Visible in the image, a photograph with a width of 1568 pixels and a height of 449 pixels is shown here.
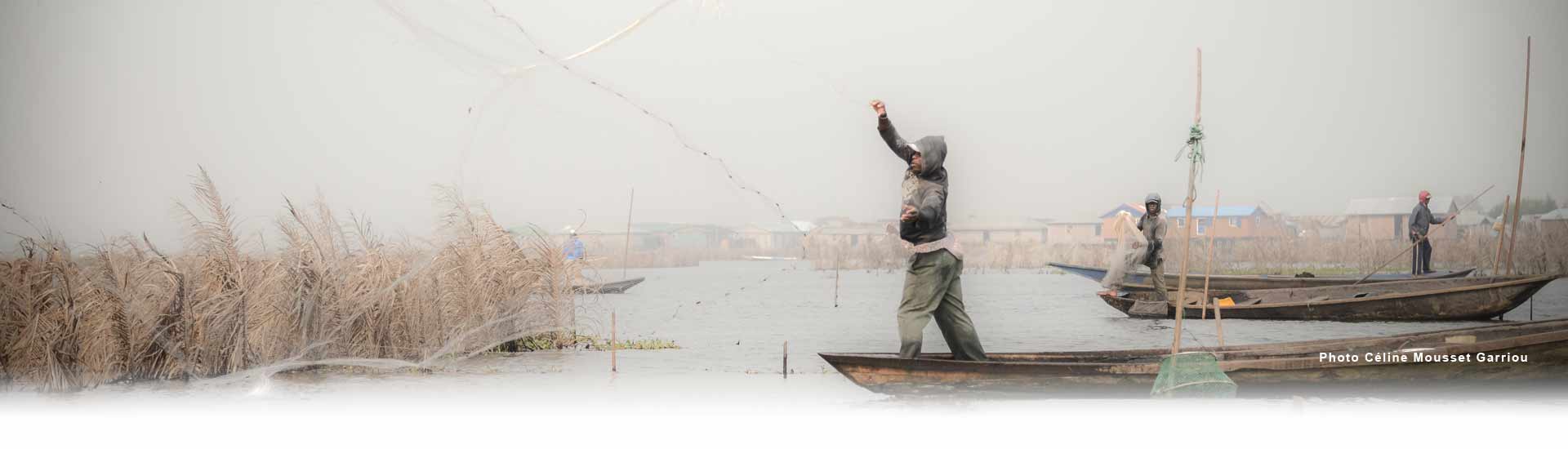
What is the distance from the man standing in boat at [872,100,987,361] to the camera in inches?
213

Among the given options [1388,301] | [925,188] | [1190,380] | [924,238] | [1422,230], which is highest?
[1422,230]

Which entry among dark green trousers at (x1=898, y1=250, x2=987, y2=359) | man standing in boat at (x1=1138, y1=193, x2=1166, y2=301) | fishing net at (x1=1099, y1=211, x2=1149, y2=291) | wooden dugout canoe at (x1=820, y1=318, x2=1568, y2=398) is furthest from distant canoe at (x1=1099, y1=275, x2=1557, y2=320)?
dark green trousers at (x1=898, y1=250, x2=987, y2=359)

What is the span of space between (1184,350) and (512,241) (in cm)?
453

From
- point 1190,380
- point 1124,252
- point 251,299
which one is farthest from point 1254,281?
point 251,299

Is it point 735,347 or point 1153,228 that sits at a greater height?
point 1153,228

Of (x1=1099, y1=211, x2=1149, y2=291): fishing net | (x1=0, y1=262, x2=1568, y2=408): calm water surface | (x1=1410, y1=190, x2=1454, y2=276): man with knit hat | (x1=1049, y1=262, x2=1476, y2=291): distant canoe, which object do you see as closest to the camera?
(x1=0, y1=262, x2=1568, y2=408): calm water surface

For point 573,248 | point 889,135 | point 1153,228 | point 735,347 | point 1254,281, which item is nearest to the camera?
point 889,135

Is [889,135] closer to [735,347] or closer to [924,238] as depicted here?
[924,238]

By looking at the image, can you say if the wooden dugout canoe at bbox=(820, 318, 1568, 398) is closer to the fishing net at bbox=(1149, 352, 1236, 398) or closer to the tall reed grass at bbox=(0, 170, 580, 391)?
the fishing net at bbox=(1149, 352, 1236, 398)

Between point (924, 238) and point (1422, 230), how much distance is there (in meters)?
9.41

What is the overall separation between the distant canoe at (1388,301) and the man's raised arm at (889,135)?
192 inches

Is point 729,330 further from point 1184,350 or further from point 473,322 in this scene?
point 1184,350

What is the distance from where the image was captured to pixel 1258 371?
5.43m


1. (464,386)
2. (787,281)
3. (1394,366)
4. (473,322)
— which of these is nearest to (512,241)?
(473,322)
